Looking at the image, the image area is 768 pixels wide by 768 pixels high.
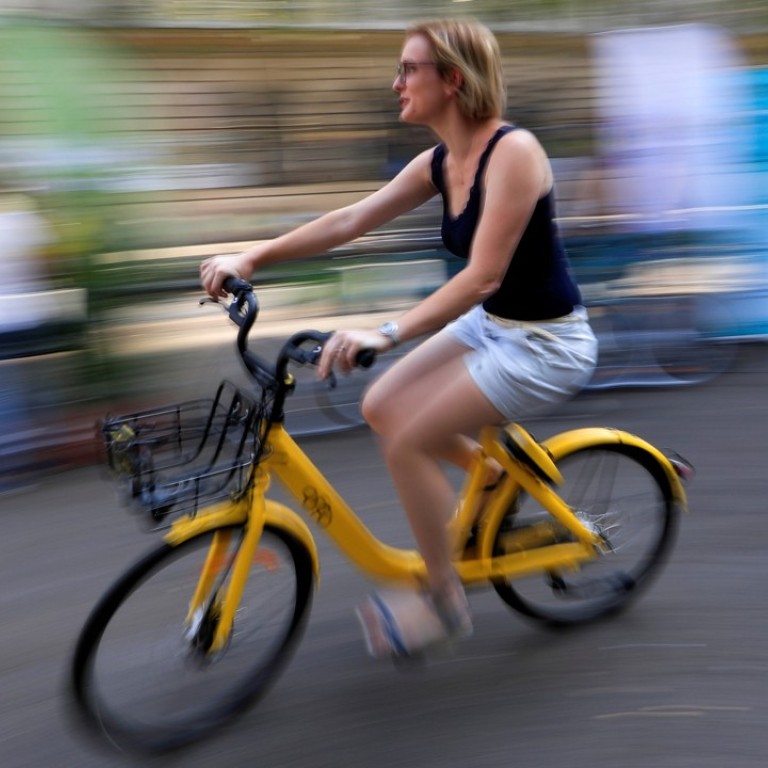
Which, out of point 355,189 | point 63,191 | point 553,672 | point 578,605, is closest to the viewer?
point 553,672

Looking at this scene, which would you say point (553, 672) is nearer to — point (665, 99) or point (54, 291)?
point (54, 291)

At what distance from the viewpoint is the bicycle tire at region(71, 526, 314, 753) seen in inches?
107

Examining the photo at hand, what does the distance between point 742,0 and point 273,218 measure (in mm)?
5162

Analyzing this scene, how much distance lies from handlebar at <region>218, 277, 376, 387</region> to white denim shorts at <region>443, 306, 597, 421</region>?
47 centimetres

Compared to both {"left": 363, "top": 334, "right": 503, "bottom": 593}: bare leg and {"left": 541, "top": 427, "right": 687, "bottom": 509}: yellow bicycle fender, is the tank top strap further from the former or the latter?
{"left": 541, "top": 427, "right": 687, "bottom": 509}: yellow bicycle fender

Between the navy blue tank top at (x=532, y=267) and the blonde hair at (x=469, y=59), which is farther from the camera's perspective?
the navy blue tank top at (x=532, y=267)

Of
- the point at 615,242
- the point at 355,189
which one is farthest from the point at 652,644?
the point at 355,189

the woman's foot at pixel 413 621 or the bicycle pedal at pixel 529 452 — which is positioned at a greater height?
the bicycle pedal at pixel 529 452

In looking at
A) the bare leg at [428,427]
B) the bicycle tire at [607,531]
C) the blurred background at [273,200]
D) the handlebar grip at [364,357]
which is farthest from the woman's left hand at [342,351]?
the blurred background at [273,200]

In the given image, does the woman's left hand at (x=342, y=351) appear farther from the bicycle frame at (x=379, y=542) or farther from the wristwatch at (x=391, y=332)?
the bicycle frame at (x=379, y=542)

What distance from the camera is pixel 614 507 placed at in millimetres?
3436

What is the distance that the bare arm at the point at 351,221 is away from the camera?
3088mm

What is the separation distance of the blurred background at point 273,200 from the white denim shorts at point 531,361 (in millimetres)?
2806

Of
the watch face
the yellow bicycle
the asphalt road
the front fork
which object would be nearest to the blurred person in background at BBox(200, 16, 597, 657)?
the watch face
